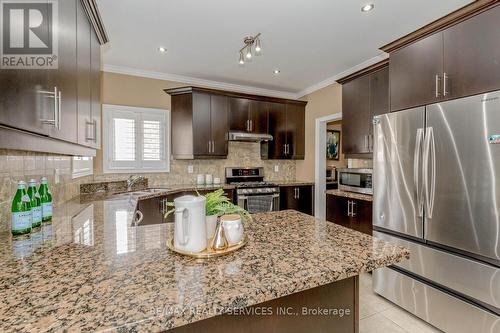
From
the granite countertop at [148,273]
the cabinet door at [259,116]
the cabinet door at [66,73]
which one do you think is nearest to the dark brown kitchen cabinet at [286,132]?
the cabinet door at [259,116]

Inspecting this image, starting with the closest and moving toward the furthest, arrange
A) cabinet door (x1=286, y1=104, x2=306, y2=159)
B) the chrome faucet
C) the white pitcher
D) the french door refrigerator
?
the white pitcher → the french door refrigerator → the chrome faucet → cabinet door (x1=286, y1=104, x2=306, y2=159)

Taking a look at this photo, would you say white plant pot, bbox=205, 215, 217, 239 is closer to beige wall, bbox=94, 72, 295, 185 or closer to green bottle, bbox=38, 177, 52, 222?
green bottle, bbox=38, 177, 52, 222

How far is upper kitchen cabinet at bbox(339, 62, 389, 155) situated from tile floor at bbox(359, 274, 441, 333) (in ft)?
5.40

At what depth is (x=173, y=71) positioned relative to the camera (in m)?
3.82

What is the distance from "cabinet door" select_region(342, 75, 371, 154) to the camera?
3018 mm

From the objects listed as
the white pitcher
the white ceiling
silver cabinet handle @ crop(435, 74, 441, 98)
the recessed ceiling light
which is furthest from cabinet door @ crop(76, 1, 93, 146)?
silver cabinet handle @ crop(435, 74, 441, 98)

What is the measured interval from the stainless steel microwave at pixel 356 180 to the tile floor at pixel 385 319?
118 centimetres

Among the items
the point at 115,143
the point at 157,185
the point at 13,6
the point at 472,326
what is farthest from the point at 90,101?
the point at 472,326

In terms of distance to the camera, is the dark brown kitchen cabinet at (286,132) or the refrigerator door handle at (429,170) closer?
the refrigerator door handle at (429,170)

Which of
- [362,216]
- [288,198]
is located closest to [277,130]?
[288,198]

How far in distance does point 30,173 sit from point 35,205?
35cm

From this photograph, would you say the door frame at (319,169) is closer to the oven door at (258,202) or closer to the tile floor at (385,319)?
the oven door at (258,202)

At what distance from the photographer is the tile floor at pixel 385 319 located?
2.03 metres

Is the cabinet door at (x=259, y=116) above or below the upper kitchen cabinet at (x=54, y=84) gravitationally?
above
